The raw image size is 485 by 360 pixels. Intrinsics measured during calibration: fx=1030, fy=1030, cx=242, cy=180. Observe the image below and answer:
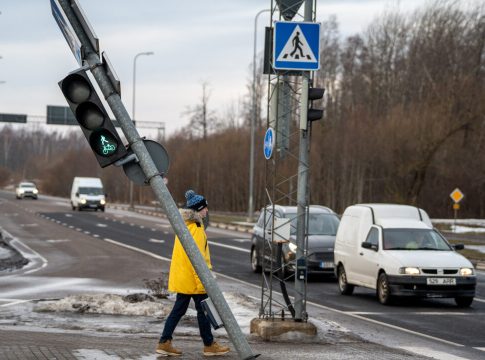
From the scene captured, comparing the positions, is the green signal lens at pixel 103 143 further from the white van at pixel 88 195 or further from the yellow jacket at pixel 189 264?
the white van at pixel 88 195

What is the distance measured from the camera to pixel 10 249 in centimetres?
3300

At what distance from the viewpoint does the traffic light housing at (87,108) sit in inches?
337

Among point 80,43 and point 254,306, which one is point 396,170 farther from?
point 80,43

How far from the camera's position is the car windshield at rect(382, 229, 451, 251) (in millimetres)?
19609

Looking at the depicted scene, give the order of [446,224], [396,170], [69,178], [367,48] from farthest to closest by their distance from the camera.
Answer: [69,178] < [367,48] < [396,170] < [446,224]

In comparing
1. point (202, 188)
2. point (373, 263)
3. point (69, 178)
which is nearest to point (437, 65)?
point (202, 188)

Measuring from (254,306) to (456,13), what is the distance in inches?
2700

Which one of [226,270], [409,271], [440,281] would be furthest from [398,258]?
[226,270]

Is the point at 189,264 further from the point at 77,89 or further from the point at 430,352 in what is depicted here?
the point at 430,352

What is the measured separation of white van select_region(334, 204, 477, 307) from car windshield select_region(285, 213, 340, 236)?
350 centimetres

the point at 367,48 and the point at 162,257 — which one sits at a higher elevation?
the point at 367,48

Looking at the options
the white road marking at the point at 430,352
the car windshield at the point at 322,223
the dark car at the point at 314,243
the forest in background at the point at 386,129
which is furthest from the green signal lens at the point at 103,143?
the forest in background at the point at 386,129

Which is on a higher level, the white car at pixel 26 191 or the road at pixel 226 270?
the white car at pixel 26 191

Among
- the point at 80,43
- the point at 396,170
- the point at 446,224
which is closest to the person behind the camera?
the point at 80,43
